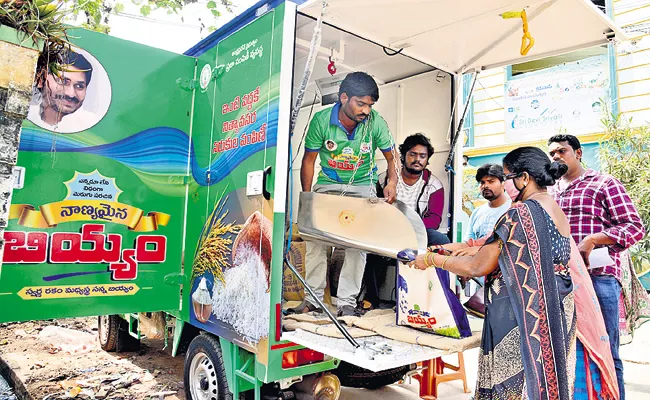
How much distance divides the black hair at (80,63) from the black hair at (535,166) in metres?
2.74

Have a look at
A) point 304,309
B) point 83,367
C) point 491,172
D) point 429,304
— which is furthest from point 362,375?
point 83,367

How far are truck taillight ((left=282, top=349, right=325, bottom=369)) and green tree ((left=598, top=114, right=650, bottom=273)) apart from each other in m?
4.76

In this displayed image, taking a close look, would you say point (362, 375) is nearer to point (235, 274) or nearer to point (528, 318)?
point (235, 274)

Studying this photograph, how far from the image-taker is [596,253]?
3.10 m

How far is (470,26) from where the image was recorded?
3127 millimetres

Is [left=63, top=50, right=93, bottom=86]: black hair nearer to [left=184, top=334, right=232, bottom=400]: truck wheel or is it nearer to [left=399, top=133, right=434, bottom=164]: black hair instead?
[left=184, top=334, right=232, bottom=400]: truck wheel

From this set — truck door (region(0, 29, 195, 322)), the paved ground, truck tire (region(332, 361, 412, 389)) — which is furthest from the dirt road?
truck tire (region(332, 361, 412, 389))

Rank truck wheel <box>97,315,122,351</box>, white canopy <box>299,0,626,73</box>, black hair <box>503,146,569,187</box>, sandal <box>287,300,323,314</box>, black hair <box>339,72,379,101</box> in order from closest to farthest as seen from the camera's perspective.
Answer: black hair <box>503,146,569,187</box> → white canopy <box>299,0,626,73</box> → sandal <box>287,300,323,314</box> → black hair <box>339,72,379,101</box> → truck wheel <box>97,315,122,351</box>

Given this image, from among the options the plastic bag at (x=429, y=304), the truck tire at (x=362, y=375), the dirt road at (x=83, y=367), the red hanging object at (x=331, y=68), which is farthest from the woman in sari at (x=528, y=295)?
the dirt road at (x=83, y=367)

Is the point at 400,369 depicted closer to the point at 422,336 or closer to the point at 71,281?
the point at 422,336

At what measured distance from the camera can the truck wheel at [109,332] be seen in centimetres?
497

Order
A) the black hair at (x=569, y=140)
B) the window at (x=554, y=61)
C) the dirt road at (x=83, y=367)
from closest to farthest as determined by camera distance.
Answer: the black hair at (x=569, y=140), the dirt road at (x=83, y=367), the window at (x=554, y=61)

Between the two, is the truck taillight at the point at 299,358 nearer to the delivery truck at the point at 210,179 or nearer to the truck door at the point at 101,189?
the delivery truck at the point at 210,179

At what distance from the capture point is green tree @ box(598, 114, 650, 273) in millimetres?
5602
